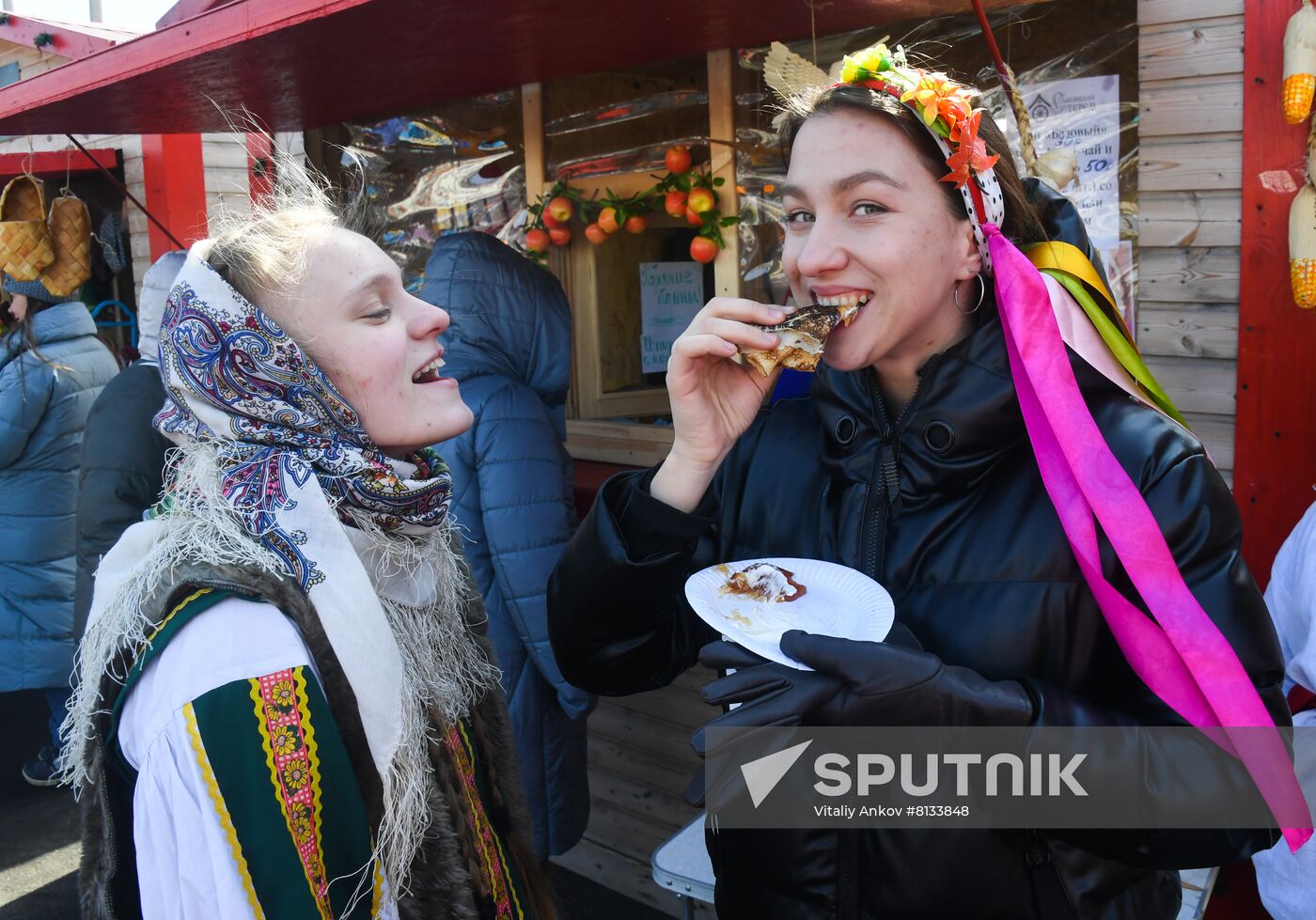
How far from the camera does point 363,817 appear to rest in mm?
1393

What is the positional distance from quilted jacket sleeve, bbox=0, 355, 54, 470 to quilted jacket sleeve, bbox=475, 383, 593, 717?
3.09 metres

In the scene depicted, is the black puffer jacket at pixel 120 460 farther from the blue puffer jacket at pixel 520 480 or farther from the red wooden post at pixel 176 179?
the red wooden post at pixel 176 179

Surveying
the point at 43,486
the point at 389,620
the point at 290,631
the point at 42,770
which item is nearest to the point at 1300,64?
the point at 389,620

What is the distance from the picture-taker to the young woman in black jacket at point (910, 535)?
1418mm

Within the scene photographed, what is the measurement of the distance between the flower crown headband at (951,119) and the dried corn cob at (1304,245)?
1.47m

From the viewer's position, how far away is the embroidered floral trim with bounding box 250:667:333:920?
4.29 feet

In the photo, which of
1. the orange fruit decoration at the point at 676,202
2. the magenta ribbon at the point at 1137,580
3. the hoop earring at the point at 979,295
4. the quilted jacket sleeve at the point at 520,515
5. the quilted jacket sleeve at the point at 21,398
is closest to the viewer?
the magenta ribbon at the point at 1137,580

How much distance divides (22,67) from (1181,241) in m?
8.81

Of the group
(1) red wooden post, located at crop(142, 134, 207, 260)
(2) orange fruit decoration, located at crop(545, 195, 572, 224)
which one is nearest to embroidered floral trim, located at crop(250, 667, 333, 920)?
(2) orange fruit decoration, located at crop(545, 195, 572, 224)

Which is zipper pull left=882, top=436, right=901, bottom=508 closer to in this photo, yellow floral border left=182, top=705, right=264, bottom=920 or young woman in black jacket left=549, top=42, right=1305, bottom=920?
young woman in black jacket left=549, top=42, right=1305, bottom=920

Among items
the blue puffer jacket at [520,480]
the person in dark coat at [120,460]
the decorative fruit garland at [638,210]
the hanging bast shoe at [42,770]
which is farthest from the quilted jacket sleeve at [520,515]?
the hanging bast shoe at [42,770]

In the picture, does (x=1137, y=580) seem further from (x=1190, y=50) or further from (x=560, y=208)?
(x=560, y=208)

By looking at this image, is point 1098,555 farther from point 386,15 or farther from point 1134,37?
point 386,15

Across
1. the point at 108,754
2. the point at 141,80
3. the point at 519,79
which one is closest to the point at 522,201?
the point at 519,79
